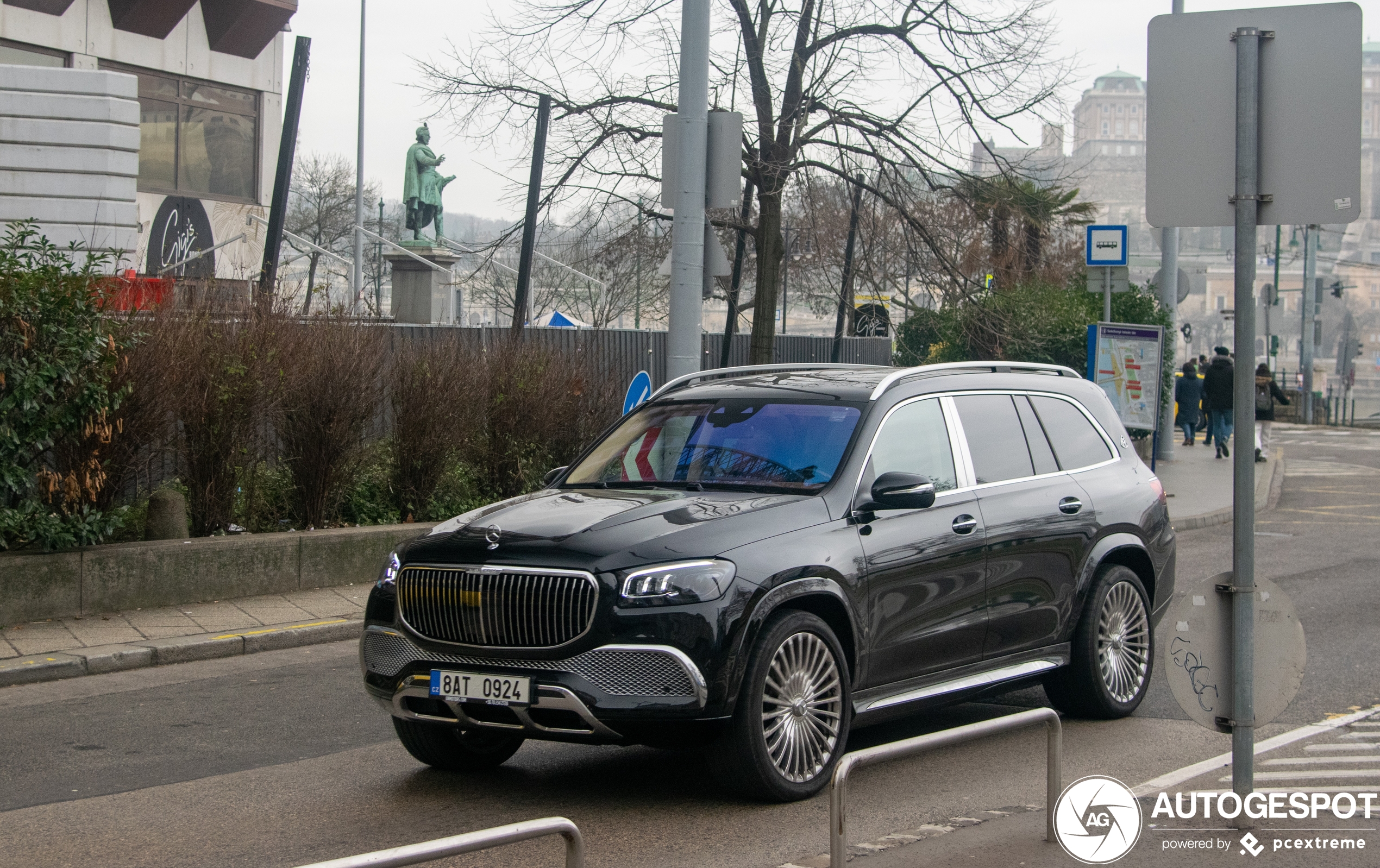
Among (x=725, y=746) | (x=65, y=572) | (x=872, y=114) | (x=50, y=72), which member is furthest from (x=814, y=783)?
(x=50, y=72)

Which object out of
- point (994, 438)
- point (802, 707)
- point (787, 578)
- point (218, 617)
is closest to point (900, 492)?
point (787, 578)

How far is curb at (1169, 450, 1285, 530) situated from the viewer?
17844 millimetres

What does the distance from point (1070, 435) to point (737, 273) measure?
39.0 ft

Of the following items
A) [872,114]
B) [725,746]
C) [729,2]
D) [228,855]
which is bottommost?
[228,855]

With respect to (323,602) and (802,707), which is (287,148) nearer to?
(323,602)

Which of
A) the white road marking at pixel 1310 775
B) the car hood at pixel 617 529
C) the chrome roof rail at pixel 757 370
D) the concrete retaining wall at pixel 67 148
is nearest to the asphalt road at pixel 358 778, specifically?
the white road marking at pixel 1310 775

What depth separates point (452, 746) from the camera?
21.0 feet

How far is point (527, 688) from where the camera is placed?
5.55 meters

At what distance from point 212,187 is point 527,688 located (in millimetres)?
30098

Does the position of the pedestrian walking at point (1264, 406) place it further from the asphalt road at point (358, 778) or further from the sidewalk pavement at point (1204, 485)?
the asphalt road at point (358, 778)

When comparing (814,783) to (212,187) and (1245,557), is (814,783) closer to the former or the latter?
(1245,557)

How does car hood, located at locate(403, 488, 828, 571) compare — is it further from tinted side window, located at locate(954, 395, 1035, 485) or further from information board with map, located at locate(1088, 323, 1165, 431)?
information board with map, located at locate(1088, 323, 1165, 431)

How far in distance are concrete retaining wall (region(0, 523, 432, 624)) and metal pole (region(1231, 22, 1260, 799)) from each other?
7.86 m

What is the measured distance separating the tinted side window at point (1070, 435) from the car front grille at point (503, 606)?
3200 millimetres
